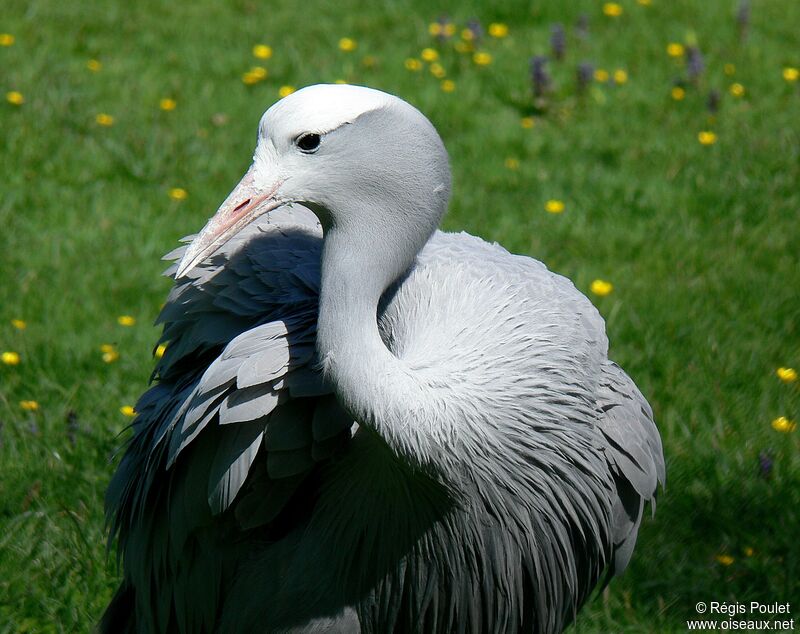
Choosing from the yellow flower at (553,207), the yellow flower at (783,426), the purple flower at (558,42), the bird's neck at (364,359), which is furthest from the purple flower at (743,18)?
the bird's neck at (364,359)

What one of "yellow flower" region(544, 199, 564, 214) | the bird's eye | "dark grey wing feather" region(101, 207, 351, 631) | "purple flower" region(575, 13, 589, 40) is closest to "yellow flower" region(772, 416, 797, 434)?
"yellow flower" region(544, 199, 564, 214)

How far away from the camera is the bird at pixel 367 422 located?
251cm

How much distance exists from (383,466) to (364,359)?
44 cm

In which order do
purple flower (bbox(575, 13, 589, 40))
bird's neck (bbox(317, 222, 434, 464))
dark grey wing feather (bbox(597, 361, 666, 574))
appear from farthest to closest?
1. purple flower (bbox(575, 13, 589, 40))
2. dark grey wing feather (bbox(597, 361, 666, 574))
3. bird's neck (bbox(317, 222, 434, 464))

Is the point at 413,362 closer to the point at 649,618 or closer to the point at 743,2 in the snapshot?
the point at 649,618

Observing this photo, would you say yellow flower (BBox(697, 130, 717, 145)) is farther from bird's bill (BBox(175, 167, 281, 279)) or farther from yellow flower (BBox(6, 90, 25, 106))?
bird's bill (BBox(175, 167, 281, 279))

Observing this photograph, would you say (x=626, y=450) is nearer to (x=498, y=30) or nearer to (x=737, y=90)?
(x=737, y=90)

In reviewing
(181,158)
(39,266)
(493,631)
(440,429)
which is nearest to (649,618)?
(493,631)

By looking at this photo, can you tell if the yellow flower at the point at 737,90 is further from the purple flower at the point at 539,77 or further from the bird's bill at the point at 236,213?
the bird's bill at the point at 236,213

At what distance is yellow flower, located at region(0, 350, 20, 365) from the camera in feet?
14.5

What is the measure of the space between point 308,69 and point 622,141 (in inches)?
70.4

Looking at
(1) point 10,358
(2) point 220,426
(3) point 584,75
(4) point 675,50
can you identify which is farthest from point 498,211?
(2) point 220,426

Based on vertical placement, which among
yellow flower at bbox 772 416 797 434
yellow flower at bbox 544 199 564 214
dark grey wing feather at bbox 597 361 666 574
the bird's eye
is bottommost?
yellow flower at bbox 544 199 564 214

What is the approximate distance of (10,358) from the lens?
4.42 metres
